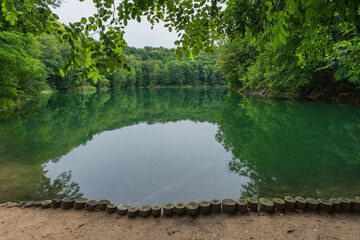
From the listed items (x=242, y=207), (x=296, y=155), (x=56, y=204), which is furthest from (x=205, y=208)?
(x=296, y=155)

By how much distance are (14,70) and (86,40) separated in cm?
1243

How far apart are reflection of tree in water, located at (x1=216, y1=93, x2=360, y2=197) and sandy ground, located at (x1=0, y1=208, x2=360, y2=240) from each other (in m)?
1.31

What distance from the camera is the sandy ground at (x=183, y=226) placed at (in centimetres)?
290

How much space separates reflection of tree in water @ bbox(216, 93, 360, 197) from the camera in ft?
15.5

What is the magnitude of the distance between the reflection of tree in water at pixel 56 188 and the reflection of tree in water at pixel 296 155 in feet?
13.6

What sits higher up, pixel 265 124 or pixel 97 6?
pixel 97 6

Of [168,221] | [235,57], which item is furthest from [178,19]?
[235,57]

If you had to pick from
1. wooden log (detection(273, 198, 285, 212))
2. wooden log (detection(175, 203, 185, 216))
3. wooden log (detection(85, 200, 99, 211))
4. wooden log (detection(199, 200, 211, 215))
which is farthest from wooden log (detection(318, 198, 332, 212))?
wooden log (detection(85, 200, 99, 211))

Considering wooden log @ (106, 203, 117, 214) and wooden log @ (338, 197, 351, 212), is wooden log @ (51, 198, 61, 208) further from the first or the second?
wooden log @ (338, 197, 351, 212)

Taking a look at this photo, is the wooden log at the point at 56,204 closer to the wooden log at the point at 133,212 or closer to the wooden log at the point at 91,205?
the wooden log at the point at 91,205

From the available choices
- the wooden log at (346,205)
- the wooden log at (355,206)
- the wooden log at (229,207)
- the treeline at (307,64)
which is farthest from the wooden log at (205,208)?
the treeline at (307,64)

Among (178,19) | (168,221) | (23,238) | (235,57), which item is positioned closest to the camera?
(178,19)

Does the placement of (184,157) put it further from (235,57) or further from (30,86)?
(235,57)

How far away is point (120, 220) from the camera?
333cm
